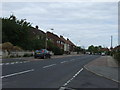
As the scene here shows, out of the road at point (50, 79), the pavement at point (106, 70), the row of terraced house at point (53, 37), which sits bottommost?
the pavement at point (106, 70)

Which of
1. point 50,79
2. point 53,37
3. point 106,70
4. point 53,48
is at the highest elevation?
point 53,37

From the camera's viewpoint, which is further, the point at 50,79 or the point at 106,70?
the point at 106,70

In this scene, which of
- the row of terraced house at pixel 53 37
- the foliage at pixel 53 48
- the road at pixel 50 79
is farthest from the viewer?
the row of terraced house at pixel 53 37

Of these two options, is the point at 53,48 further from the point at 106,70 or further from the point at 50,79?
the point at 50,79

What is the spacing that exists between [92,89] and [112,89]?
3.09 ft

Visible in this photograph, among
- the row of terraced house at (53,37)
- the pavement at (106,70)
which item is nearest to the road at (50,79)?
the pavement at (106,70)

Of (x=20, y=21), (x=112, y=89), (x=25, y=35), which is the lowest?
(x=112, y=89)

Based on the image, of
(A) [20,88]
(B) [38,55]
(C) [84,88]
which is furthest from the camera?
(B) [38,55]

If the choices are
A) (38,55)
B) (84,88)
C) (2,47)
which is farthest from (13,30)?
(84,88)

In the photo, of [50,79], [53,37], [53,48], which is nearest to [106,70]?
[50,79]

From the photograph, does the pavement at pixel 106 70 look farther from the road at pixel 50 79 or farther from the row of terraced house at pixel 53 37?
the row of terraced house at pixel 53 37

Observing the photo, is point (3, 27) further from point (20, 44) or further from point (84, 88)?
point (84, 88)

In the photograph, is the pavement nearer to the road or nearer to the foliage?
the road

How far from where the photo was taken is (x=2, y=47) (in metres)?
40.7
